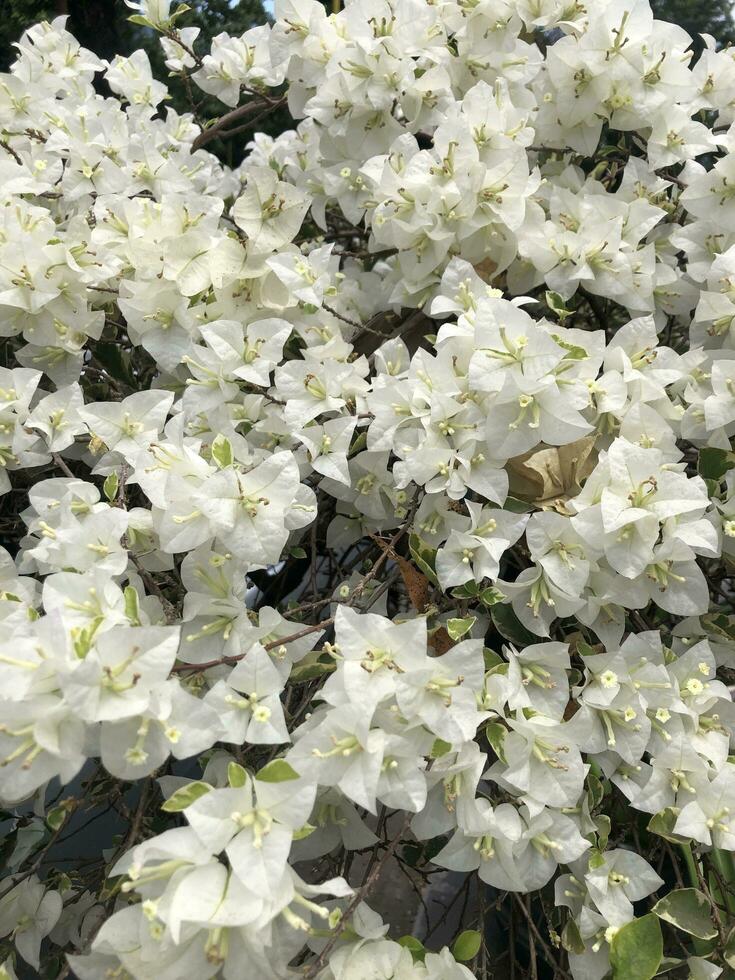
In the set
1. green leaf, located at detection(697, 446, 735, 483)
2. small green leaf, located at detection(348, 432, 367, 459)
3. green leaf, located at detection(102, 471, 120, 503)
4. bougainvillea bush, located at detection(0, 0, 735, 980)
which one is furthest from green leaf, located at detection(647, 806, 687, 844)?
green leaf, located at detection(102, 471, 120, 503)

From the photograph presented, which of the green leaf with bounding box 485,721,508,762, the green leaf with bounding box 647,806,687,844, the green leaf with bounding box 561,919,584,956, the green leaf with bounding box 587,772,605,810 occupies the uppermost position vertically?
the green leaf with bounding box 485,721,508,762

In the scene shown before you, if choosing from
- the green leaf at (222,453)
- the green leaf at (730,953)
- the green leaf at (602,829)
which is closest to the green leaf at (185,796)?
the green leaf at (222,453)

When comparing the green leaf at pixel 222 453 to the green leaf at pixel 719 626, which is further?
the green leaf at pixel 719 626

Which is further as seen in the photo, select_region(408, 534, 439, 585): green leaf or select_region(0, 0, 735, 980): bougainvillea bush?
select_region(408, 534, 439, 585): green leaf

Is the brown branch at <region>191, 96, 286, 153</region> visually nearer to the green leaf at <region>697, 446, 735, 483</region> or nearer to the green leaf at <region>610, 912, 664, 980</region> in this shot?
the green leaf at <region>697, 446, 735, 483</region>

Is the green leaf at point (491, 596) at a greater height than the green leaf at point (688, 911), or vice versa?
the green leaf at point (491, 596)

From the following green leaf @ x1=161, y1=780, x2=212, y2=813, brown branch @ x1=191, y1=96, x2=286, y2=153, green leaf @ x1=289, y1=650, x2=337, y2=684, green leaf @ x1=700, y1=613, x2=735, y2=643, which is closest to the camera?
green leaf @ x1=161, y1=780, x2=212, y2=813

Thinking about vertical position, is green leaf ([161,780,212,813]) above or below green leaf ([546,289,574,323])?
below

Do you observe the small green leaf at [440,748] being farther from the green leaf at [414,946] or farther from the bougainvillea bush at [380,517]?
the green leaf at [414,946]
